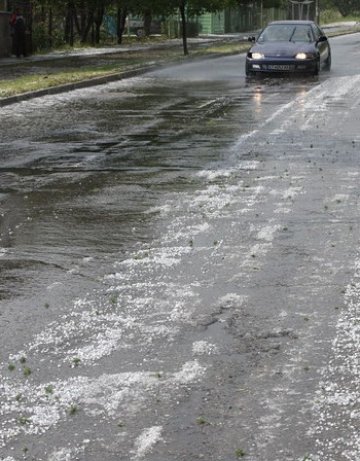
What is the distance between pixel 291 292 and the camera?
693 centimetres

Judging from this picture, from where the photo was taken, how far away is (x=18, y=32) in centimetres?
3878

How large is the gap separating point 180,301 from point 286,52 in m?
22.3

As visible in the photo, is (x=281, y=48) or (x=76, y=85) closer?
(x=76, y=85)

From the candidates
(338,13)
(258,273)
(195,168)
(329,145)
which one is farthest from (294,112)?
(338,13)

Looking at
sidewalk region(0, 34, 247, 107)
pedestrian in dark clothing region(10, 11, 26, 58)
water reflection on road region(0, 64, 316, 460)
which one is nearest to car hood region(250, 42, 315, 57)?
sidewalk region(0, 34, 247, 107)

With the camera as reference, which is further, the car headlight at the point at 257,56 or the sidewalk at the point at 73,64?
the car headlight at the point at 257,56

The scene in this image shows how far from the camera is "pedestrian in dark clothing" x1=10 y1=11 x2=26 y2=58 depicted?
127 feet

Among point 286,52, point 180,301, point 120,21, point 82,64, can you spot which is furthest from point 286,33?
point 180,301

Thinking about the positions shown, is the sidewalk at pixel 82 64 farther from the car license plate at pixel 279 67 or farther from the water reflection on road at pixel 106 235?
the water reflection on road at pixel 106 235

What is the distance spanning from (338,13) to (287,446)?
126201mm

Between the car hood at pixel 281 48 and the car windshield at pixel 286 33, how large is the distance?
2.37 feet

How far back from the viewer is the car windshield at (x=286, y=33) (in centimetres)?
2983

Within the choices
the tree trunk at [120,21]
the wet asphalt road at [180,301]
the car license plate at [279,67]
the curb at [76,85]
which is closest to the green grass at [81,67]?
the curb at [76,85]

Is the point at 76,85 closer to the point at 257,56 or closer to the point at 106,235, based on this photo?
the point at 257,56
